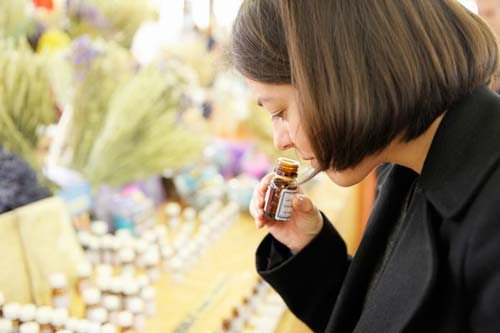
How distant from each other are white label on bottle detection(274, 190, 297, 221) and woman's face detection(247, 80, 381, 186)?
0.49ft

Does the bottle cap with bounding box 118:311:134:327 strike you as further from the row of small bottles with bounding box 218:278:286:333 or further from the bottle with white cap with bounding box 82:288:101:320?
the row of small bottles with bounding box 218:278:286:333

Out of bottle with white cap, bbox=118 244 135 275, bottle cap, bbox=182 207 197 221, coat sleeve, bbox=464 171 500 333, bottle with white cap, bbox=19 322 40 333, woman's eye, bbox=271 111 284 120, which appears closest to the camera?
coat sleeve, bbox=464 171 500 333

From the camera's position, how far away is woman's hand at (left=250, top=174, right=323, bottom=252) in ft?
3.21

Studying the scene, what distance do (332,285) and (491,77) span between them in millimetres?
491

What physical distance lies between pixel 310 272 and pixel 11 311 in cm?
56

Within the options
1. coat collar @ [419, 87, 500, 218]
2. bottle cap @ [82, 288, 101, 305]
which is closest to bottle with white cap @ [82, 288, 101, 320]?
bottle cap @ [82, 288, 101, 305]

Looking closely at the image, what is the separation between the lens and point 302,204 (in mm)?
964

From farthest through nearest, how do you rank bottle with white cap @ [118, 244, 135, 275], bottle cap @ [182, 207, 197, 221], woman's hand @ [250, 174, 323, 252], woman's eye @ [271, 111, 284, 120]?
1. bottle cap @ [182, 207, 197, 221]
2. bottle with white cap @ [118, 244, 135, 275]
3. woman's hand @ [250, 174, 323, 252]
4. woman's eye @ [271, 111, 284, 120]

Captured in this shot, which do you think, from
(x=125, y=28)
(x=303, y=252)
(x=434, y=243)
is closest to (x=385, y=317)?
(x=434, y=243)

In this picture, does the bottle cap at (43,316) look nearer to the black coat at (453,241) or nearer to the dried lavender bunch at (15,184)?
the dried lavender bunch at (15,184)

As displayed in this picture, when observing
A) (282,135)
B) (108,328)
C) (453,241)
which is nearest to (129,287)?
(108,328)

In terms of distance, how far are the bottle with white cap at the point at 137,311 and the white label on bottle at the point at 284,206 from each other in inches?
14.0

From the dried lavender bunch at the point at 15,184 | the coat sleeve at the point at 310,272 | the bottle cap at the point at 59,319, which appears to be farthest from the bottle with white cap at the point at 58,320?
the coat sleeve at the point at 310,272

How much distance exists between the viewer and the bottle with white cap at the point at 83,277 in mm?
1086
